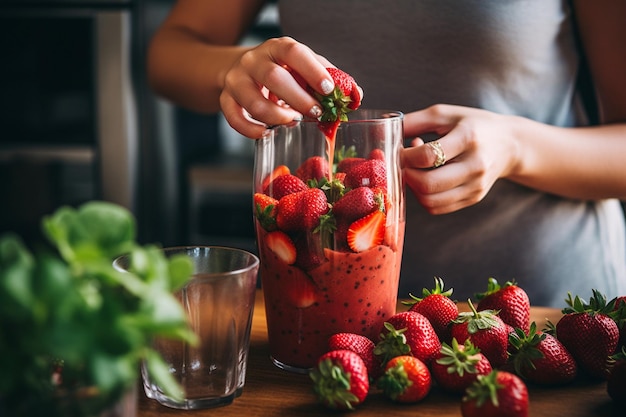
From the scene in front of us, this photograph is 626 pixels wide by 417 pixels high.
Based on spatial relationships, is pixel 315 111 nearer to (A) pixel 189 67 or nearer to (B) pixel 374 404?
(B) pixel 374 404

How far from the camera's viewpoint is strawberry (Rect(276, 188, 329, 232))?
70cm

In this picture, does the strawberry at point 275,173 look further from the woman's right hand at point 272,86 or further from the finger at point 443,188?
the finger at point 443,188

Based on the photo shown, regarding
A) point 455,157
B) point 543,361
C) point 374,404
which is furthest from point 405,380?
point 455,157

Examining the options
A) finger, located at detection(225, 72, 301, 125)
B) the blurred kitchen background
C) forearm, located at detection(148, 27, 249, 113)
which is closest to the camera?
finger, located at detection(225, 72, 301, 125)

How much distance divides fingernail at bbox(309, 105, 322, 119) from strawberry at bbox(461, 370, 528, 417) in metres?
0.31

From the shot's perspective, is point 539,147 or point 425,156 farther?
point 539,147

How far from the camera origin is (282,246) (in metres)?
0.73

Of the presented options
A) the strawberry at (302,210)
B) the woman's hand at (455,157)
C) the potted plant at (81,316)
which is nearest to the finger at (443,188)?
the woman's hand at (455,157)

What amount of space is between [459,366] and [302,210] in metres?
0.20

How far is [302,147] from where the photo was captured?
77 centimetres

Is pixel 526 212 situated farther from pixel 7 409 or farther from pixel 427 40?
pixel 7 409

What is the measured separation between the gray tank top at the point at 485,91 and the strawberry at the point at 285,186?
1.66 feet

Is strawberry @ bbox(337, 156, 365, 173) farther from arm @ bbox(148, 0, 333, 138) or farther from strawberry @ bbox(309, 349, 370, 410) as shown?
strawberry @ bbox(309, 349, 370, 410)

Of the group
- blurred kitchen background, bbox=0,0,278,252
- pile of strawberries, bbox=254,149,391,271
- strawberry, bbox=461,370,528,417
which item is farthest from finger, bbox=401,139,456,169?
blurred kitchen background, bbox=0,0,278,252
